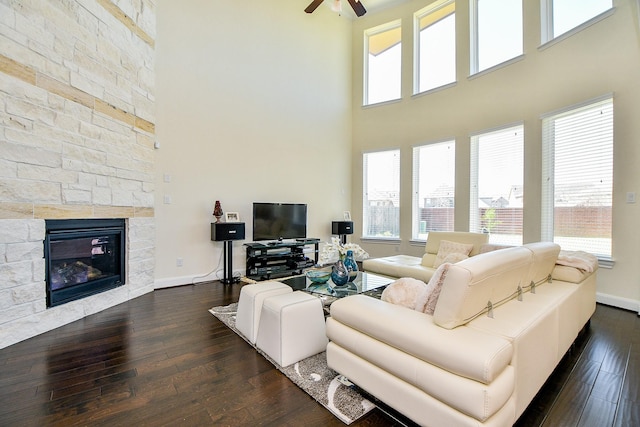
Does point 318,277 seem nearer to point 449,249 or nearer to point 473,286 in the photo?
point 473,286

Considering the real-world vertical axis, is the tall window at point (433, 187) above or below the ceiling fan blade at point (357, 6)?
below

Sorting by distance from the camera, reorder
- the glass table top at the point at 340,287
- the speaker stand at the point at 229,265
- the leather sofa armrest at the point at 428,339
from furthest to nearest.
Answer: the speaker stand at the point at 229,265
the glass table top at the point at 340,287
the leather sofa armrest at the point at 428,339

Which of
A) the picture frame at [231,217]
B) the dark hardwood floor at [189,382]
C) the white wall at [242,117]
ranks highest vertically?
the white wall at [242,117]

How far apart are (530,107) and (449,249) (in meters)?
2.45

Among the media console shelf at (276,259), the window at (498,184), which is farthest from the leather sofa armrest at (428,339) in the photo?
the window at (498,184)

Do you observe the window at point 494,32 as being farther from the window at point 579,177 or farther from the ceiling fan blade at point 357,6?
the ceiling fan blade at point 357,6

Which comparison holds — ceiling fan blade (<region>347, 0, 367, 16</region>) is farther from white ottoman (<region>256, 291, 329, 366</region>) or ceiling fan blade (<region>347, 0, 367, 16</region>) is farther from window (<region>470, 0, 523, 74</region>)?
white ottoman (<region>256, 291, 329, 366</region>)

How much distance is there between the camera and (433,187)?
5.39 m

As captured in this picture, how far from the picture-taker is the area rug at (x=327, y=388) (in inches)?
61.3

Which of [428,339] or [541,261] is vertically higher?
[541,261]

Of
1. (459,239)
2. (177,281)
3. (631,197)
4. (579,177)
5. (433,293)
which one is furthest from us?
(177,281)

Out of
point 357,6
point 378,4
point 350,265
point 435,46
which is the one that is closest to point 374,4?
point 378,4

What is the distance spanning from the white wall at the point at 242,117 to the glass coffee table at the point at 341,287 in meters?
2.08

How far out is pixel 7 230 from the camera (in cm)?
231
